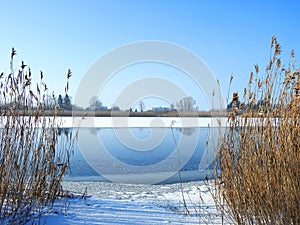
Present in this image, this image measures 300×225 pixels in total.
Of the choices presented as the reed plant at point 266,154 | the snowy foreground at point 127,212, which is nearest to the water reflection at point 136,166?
the snowy foreground at point 127,212

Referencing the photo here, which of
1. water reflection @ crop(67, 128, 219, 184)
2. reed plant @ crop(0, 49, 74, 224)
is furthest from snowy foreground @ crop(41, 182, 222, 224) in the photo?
water reflection @ crop(67, 128, 219, 184)

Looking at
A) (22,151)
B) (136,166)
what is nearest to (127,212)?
(22,151)

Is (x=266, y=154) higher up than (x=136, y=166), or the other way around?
(x=266, y=154)

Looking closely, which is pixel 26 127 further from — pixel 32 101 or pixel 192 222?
pixel 192 222

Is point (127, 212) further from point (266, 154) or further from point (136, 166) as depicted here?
point (136, 166)

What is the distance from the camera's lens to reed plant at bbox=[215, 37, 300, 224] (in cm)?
187

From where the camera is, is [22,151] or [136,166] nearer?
[22,151]

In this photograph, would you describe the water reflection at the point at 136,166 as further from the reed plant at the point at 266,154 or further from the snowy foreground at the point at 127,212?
the reed plant at the point at 266,154

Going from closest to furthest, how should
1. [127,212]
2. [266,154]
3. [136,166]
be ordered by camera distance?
[266,154]
[127,212]
[136,166]

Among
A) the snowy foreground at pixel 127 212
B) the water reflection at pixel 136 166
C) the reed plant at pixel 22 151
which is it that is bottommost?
the water reflection at pixel 136 166

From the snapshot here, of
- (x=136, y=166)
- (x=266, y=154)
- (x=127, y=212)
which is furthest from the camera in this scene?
(x=136, y=166)

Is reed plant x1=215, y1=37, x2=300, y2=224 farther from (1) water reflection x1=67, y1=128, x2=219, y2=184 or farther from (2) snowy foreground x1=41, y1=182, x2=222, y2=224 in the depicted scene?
(1) water reflection x1=67, y1=128, x2=219, y2=184

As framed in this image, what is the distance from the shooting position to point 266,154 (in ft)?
6.32

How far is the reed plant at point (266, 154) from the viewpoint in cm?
187
